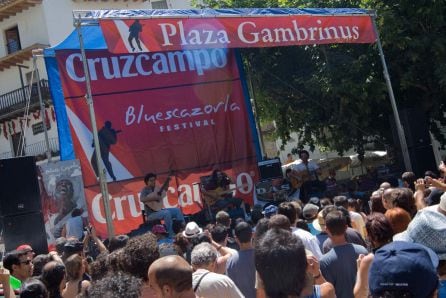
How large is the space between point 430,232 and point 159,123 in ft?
32.8

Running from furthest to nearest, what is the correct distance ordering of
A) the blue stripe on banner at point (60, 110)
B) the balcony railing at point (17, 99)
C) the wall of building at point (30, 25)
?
the wall of building at point (30, 25) < the balcony railing at point (17, 99) < the blue stripe on banner at point (60, 110)

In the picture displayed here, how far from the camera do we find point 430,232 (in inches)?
124

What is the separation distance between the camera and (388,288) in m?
2.21

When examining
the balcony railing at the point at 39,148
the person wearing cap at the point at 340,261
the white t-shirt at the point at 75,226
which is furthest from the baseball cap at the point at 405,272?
the balcony railing at the point at 39,148

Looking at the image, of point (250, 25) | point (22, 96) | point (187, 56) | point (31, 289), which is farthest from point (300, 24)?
point (22, 96)

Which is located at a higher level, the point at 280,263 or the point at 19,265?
the point at 19,265

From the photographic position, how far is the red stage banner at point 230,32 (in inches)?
376

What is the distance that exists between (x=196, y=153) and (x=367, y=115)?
4.59m

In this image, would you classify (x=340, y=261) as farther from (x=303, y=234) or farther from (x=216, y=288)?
(x=216, y=288)

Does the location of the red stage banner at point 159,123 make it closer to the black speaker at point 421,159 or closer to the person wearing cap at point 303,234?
the black speaker at point 421,159

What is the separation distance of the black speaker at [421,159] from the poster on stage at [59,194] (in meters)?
7.14

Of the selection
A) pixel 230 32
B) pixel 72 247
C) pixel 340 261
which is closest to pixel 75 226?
pixel 230 32

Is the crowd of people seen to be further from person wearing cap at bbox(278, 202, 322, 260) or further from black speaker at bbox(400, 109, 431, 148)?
black speaker at bbox(400, 109, 431, 148)

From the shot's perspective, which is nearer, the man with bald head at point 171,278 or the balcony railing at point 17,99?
the man with bald head at point 171,278
